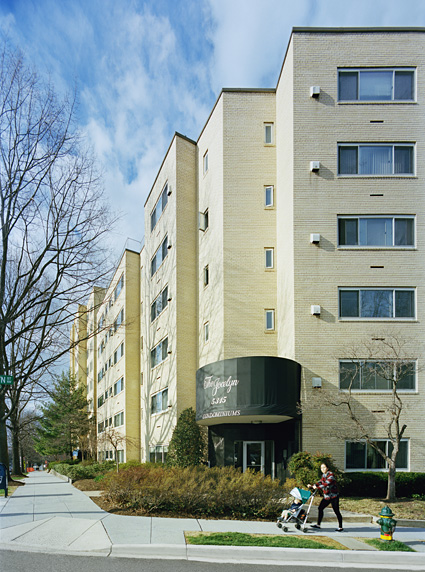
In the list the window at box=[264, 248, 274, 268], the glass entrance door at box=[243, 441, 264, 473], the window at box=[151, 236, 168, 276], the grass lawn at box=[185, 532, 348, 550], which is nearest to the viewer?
the grass lawn at box=[185, 532, 348, 550]

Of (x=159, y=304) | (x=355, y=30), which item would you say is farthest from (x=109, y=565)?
(x=159, y=304)

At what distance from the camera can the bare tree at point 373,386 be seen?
21500 millimetres

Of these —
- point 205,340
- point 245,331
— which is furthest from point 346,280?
point 205,340

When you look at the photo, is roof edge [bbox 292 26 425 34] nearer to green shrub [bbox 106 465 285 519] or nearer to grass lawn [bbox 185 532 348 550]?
green shrub [bbox 106 465 285 519]

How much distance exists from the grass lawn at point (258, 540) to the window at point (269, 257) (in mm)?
14963

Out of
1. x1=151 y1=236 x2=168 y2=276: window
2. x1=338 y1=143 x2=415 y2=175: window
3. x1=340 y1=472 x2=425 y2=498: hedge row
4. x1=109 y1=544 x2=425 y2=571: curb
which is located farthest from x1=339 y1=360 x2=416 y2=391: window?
x1=151 y1=236 x2=168 y2=276: window

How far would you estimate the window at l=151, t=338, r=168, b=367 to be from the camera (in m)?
34.2

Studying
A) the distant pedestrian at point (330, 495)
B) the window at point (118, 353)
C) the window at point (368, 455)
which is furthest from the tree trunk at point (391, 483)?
the window at point (118, 353)

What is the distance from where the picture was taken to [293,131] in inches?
959

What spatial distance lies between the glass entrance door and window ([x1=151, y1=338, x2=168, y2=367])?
9384 mm

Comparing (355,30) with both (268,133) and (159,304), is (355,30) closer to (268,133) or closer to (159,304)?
(268,133)

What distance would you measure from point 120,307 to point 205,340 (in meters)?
20.3

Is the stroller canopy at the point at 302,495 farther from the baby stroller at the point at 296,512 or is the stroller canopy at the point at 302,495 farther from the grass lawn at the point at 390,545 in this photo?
the grass lawn at the point at 390,545

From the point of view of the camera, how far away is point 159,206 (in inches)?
1496
